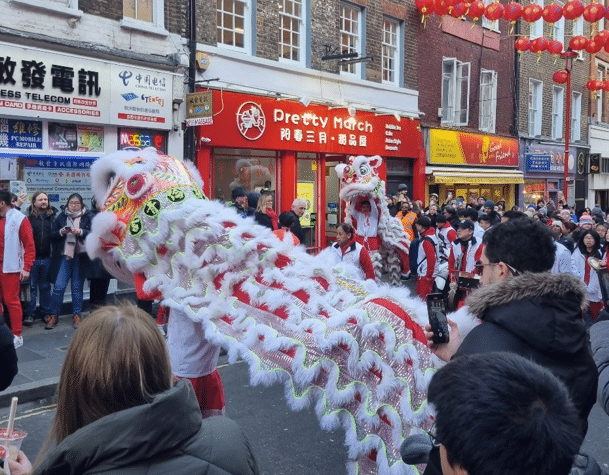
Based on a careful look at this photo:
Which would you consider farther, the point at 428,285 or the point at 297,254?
the point at 428,285

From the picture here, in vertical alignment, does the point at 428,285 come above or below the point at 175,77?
below

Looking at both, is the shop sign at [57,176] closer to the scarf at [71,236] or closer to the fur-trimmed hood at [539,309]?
the scarf at [71,236]

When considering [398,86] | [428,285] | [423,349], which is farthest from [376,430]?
[398,86]

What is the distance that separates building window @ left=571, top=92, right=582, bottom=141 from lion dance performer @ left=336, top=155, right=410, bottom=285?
2016cm

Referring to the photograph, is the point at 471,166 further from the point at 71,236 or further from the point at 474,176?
the point at 71,236

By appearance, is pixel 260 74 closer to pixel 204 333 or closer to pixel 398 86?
pixel 398 86

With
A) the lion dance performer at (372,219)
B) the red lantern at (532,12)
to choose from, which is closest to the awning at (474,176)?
the red lantern at (532,12)

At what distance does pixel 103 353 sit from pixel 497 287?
4.66ft

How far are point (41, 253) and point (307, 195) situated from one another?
26.8 feet

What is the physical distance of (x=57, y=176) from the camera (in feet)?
33.7

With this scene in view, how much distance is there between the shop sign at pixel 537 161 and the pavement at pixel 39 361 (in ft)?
60.5

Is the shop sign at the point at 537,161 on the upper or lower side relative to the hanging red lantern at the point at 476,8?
lower

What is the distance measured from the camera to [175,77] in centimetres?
1227

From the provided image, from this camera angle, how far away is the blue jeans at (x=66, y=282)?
29.0 feet
